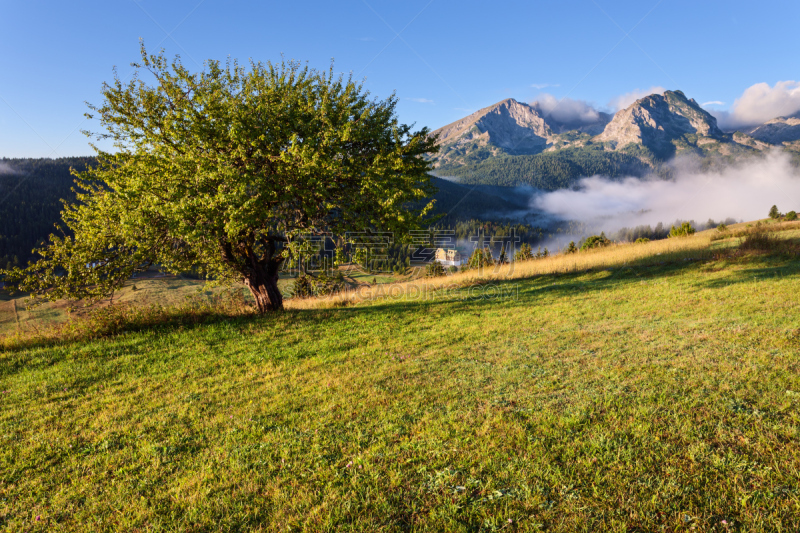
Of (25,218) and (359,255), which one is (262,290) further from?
(25,218)

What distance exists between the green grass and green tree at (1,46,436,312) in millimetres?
3792

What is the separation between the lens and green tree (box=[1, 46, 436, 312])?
12391mm

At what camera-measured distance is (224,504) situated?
432cm

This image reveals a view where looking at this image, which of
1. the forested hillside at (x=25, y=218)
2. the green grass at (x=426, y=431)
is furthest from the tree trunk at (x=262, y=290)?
the forested hillside at (x=25, y=218)

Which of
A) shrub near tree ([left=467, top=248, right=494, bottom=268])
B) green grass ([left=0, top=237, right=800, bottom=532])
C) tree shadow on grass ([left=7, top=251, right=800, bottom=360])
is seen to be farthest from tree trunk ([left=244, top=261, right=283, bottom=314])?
shrub near tree ([left=467, top=248, right=494, bottom=268])

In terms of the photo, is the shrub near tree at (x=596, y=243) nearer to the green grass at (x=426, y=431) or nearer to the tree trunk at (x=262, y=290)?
the green grass at (x=426, y=431)

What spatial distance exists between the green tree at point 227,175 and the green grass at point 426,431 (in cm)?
379

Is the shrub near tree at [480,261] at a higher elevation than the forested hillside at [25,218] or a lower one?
lower

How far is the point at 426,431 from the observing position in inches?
227

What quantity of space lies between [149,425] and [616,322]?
1337 cm

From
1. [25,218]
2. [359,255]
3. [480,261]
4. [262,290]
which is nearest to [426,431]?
[359,255]

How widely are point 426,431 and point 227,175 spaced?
1042cm

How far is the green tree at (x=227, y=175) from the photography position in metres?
12.4

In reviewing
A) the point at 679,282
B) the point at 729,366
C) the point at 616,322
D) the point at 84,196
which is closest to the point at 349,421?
the point at 729,366
